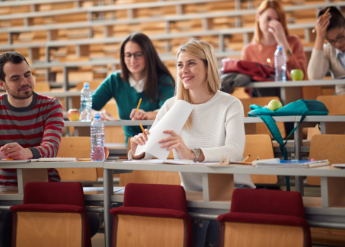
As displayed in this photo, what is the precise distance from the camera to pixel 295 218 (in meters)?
1.18

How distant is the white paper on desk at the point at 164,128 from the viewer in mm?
1414

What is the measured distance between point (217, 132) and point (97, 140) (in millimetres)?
612

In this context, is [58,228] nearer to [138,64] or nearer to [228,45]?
[138,64]

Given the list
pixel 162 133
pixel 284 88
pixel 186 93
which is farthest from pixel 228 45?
pixel 162 133

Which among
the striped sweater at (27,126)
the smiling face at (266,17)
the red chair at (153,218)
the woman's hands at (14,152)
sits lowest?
the red chair at (153,218)

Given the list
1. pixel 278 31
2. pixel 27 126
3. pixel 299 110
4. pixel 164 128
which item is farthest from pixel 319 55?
pixel 27 126

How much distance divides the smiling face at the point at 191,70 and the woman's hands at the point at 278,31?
1.31 meters

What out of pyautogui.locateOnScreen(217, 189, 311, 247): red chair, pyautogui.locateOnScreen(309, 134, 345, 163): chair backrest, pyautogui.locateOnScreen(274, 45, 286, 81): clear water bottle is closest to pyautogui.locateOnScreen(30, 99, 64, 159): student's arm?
pyautogui.locateOnScreen(217, 189, 311, 247): red chair

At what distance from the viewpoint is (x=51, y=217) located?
1507mm

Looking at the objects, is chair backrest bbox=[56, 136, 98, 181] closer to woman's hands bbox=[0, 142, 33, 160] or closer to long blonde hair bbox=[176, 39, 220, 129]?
woman's hands bbox=[0, 142, 33, 160]

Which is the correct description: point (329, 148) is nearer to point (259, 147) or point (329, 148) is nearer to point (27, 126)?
point (259, 147)

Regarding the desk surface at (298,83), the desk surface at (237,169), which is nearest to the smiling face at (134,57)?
the desk surface at (298,83)

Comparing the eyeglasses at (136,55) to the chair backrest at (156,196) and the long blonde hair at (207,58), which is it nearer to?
the long blonde hair at (207,58)

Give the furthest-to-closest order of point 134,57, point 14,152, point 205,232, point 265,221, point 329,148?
1. point 134,57
2. point 329,148
3. point 14,152
4. point 205,232
5. point 265,221
